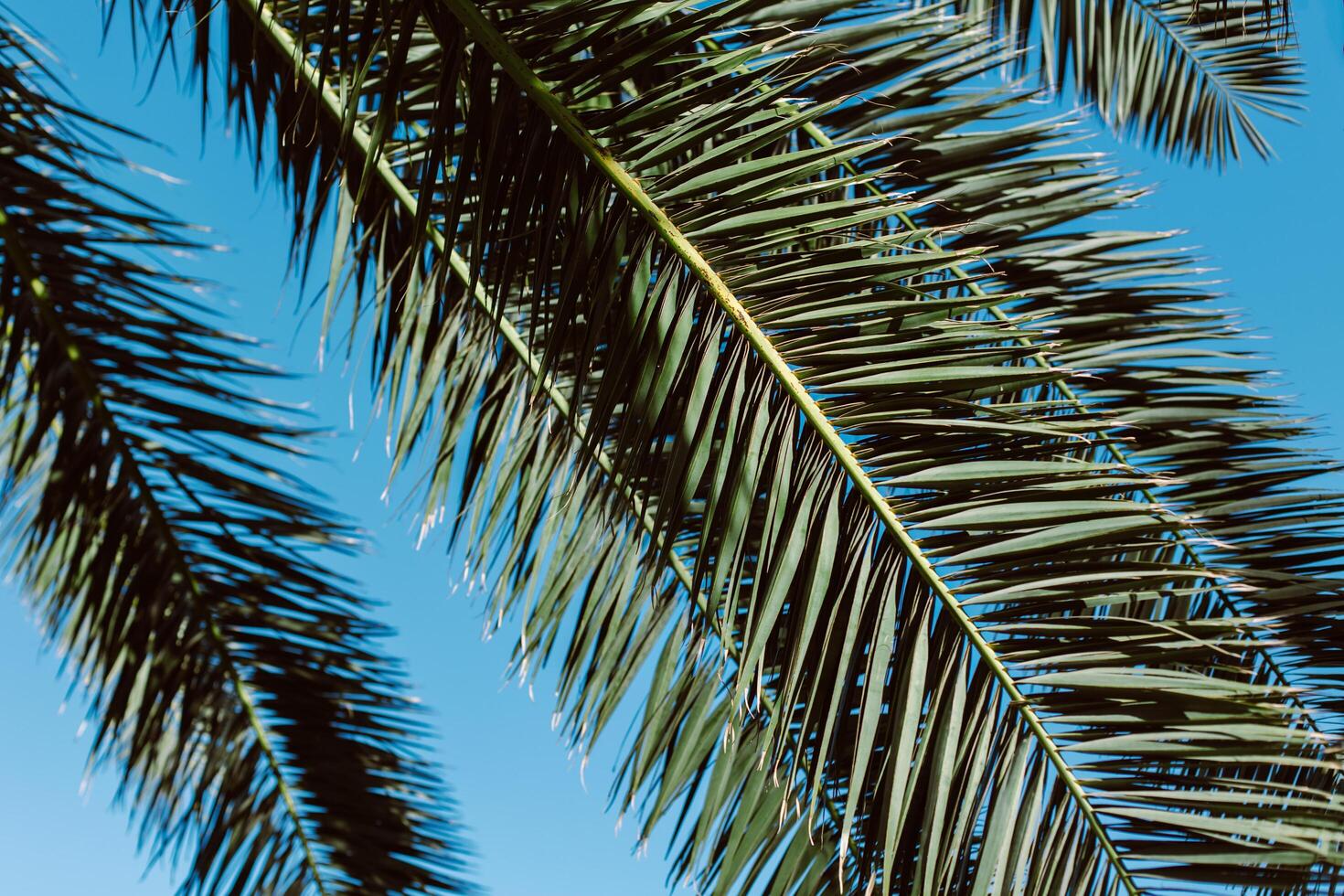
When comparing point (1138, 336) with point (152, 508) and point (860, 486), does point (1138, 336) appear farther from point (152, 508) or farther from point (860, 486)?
point (152, 508)

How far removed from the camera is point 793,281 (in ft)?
5.67

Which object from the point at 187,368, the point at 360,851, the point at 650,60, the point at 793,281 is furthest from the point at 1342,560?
the point at 187,368

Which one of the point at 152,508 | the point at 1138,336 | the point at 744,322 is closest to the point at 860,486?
the point at 744,322

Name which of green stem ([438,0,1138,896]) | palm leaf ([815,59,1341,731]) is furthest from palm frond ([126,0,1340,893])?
palm leaf ([815,59,1341,731])

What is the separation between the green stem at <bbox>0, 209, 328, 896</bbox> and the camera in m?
3.09

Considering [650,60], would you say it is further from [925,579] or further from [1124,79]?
[1124,79]

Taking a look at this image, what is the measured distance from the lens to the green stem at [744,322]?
5.24ft

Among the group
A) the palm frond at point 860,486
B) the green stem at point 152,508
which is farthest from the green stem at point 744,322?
the green stem at point 152,508

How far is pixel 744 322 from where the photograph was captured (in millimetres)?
1716

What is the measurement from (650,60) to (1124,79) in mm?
2752

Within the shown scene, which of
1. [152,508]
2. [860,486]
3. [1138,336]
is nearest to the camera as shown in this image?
[860,486]

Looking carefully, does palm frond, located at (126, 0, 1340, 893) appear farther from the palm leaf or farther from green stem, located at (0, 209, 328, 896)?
green stem, located at (0, 209, 328, 896)

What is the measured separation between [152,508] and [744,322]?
2321 millimetres

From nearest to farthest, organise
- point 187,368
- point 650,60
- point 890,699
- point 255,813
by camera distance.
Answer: point 890,699 → point 650,60 → point 187,368 → point 255,813
